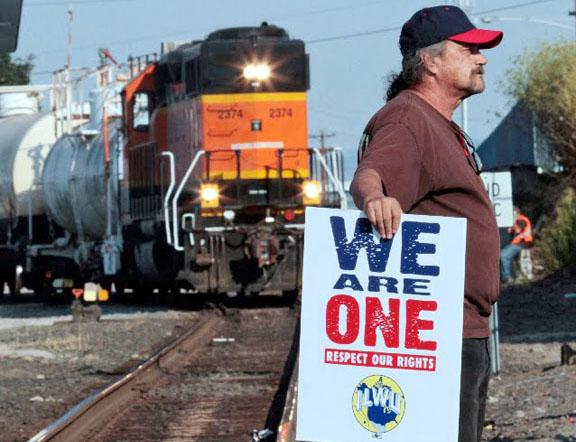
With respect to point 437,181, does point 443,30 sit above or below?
above

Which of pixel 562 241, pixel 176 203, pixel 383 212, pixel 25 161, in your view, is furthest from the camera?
pixel 25 161

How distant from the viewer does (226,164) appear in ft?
72.4

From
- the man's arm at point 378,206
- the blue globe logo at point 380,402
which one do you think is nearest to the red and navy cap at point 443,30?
the man's arm at point 378,206

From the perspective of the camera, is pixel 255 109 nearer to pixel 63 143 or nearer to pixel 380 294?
pixel 63 143

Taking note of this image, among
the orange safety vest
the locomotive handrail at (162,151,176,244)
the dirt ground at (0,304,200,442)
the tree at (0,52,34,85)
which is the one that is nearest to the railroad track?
the dirt ground at (0,304,200,442)

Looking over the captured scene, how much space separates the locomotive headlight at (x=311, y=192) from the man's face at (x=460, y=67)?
690 inches

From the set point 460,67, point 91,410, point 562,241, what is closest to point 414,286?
point 460,67

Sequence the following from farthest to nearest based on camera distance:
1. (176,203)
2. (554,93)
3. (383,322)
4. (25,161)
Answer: (554,93)
(25,161)
(176,203)
(383,322)

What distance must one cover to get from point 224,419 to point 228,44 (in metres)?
12.1

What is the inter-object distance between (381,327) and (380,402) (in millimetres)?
210

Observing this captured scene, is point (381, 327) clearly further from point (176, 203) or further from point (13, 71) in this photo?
point (13, 71)

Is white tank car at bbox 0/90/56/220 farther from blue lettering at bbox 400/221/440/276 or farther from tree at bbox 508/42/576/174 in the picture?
blue lettering at bbox 400/221/440/276

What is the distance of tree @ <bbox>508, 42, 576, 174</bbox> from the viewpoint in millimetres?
33781

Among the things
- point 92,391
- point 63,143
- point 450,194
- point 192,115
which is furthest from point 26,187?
point 450,194
